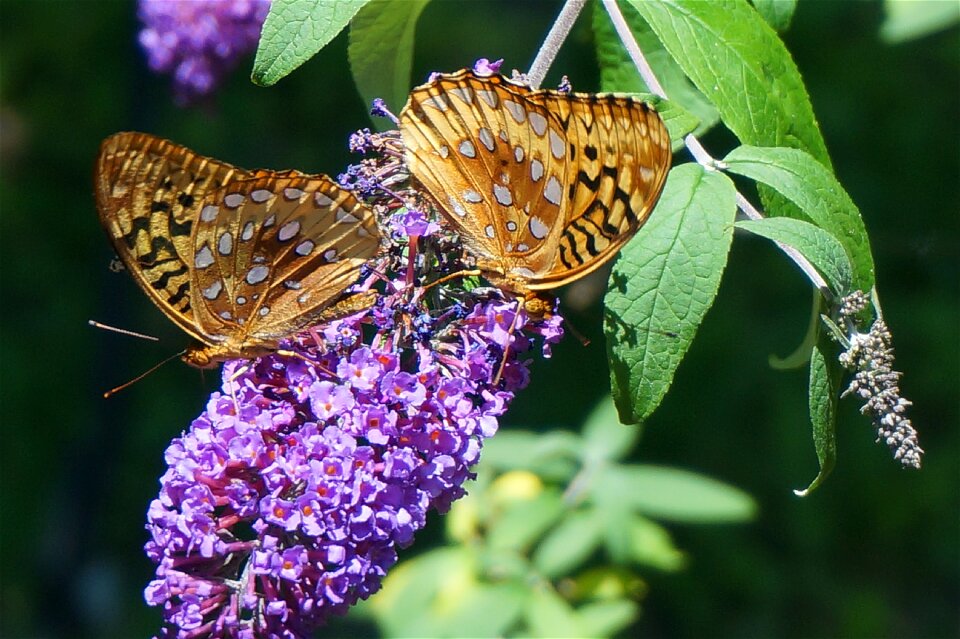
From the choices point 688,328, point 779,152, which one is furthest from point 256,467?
point 779,152

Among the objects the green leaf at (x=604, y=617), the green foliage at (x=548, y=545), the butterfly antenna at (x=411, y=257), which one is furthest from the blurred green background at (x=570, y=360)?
the butterfly antenna at (x=411, y=257)

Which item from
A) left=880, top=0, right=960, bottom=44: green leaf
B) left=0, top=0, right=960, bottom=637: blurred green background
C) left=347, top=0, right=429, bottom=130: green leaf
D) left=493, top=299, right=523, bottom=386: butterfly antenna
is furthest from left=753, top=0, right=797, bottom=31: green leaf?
left=0, top=0, right=960, bottom=637: blurred green background

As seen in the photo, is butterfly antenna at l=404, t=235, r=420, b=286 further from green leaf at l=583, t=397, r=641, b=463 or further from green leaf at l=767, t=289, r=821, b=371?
green leaf at l=583, t=397, r=641, b=463

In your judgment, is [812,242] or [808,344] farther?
[808,344]

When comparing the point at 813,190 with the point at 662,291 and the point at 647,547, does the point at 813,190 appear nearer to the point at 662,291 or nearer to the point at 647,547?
the point at 662,291

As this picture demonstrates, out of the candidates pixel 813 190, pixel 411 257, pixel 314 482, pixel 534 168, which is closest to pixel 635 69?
pixel 534 168

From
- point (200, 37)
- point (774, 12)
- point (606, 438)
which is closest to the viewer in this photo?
point (774, 12)

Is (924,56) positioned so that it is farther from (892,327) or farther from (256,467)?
(256,467)
